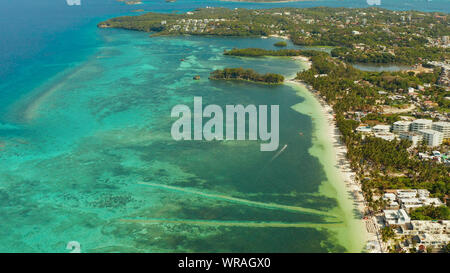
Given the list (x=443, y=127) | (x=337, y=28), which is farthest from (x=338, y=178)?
(x=337, y=28)

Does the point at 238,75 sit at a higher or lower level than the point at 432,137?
higher

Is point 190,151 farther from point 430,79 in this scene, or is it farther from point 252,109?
point 430,79

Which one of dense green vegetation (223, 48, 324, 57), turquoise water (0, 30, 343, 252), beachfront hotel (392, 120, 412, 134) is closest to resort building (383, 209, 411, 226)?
turquoise water (0, 30, 343, 252)

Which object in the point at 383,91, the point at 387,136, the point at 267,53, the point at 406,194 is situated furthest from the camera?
the point at 267,53

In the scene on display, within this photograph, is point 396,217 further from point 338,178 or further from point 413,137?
point 413,137

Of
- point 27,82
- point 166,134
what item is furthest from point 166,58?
point 166,134

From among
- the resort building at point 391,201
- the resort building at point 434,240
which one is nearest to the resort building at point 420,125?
the resort building at point 391,201

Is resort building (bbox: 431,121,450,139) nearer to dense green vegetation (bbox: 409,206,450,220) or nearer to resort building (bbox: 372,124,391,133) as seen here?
resort building (bbox: 372,124,391,133)
